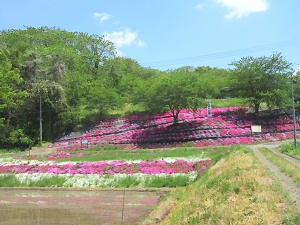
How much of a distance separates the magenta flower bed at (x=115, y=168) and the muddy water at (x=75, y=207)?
14.7 feet

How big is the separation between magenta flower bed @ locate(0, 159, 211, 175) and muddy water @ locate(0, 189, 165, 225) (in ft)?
14.7

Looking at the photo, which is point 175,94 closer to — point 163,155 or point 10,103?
point 163,155

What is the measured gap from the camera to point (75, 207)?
50.2 feet

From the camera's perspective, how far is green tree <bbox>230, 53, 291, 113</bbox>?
5009cm

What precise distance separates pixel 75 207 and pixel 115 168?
31.6ft

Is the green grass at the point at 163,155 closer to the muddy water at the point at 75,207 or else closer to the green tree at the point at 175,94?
the muddy water at the point at 75,207

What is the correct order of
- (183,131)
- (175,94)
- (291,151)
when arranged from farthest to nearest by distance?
(175,94)
(183,131)
(291,151)

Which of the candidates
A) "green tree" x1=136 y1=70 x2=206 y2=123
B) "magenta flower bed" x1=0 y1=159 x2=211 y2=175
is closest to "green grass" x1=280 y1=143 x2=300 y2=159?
"magenta flower bed" x1=0 y1=159 x2=211 y2=175

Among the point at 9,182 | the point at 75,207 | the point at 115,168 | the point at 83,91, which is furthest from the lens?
the point at 83,91

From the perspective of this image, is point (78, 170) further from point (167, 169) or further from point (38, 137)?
point (38, 137)

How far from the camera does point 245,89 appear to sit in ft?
173

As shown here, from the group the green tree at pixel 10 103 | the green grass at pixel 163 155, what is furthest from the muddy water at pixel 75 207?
the green tree at pixel 10 103

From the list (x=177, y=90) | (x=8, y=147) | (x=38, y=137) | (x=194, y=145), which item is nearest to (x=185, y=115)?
(x=177, y=90)

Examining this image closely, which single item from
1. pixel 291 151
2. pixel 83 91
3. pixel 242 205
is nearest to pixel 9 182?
pixel 242 205
